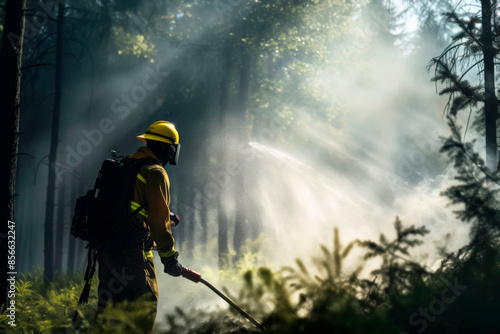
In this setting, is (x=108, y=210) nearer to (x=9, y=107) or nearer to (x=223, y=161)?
(x=9, y=107)

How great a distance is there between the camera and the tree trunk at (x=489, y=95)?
5203 millimetres

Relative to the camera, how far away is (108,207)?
14.8ft

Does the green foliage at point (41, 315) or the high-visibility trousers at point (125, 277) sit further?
the green foliage at point (41, 315)

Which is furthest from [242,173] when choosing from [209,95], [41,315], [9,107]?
[41,315]

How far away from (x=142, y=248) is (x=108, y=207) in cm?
51

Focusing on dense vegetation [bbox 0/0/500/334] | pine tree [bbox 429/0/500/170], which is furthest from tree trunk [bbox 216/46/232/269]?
pine tree [bbox 429/0/500/170]

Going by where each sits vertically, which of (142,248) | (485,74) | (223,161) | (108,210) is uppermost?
(223,161)

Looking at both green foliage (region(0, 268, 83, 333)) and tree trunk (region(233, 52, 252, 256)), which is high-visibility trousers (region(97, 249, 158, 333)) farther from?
tree trunk (region(233, 52, 252, 256))

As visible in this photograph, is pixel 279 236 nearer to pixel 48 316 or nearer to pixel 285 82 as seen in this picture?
pixel 285 82

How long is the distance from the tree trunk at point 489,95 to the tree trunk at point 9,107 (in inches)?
239

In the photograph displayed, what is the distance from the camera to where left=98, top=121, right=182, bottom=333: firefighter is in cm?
447

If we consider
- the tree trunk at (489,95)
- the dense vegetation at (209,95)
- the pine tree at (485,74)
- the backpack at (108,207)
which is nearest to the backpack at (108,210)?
the backpack at (108,207)

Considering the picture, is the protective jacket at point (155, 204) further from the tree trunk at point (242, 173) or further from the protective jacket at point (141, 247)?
the tree trunk at point (242, 173)

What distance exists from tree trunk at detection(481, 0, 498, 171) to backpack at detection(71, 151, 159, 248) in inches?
145
